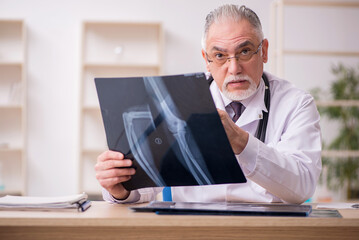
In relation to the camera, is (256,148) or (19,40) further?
(19,40)

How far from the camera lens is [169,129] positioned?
1191 millimetres

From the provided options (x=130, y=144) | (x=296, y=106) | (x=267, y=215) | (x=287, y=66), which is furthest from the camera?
(x=287, y=66)

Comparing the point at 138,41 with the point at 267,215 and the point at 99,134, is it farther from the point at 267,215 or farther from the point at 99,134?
the point at 267,215

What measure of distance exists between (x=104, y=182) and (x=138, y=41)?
12.4 ft

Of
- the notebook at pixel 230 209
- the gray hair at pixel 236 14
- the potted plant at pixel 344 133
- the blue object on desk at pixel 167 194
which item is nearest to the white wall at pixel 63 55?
the potted plant at pixel 344 133

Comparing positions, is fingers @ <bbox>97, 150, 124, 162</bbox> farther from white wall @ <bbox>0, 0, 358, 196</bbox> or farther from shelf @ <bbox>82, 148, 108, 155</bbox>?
white wall @ <bbox>0, 0, 358, 196</bbox>

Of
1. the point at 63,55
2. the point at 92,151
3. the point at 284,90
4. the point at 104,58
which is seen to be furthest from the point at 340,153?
the point at 284,90

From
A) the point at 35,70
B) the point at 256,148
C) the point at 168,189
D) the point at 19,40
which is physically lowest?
the point at 168,189

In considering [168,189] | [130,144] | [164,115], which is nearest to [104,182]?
[130,144]

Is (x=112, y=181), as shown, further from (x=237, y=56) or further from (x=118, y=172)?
(x=237, y=56)

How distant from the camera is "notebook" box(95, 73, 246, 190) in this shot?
114 cm

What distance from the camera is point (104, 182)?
1.34 meters

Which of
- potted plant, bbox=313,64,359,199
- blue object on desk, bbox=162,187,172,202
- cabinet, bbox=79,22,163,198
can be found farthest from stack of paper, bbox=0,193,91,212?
potted plant, bbox=313,64,359,199

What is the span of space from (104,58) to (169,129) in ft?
12.9
